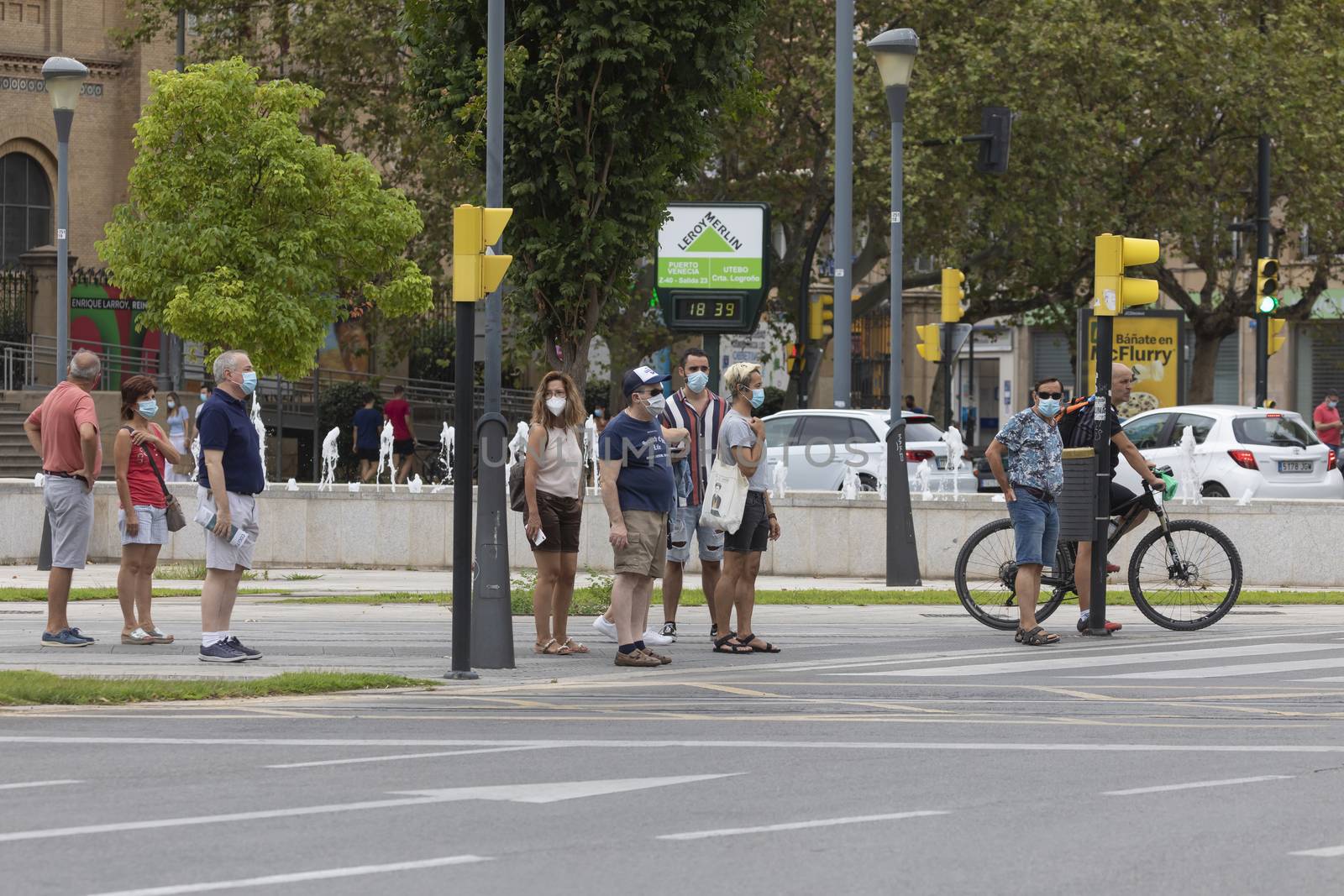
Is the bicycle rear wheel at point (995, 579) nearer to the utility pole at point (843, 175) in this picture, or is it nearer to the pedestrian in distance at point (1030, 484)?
the pedestrian in distance at point (1030, 484)

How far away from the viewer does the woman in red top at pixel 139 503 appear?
1347 centimetres

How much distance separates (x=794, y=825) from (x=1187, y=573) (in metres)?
8.14

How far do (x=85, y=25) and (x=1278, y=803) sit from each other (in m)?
42.9

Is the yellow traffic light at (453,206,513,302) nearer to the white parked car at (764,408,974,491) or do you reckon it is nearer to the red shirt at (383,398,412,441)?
the white parked car at (764,408,974,491)

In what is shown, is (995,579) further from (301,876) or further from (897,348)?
(301,876)

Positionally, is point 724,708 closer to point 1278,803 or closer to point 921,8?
point 1278,803

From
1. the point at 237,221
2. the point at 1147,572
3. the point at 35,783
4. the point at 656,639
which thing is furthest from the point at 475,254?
the point at 237,221

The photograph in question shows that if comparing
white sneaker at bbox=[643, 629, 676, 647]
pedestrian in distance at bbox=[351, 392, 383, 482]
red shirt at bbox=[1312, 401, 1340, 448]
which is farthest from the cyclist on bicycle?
red shirt at bbox=[1312, 401, 1340, 448]

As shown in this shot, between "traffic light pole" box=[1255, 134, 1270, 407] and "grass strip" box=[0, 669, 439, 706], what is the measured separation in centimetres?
1968

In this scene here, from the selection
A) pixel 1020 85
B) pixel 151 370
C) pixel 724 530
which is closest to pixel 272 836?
pixel 724 530

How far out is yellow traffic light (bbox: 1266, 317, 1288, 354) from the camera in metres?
31.0

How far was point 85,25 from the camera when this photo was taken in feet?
153

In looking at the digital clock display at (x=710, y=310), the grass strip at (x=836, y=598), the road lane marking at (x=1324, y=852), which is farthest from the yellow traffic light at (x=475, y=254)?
the digital clock display at (x=710, y=310)

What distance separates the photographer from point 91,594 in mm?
18016
